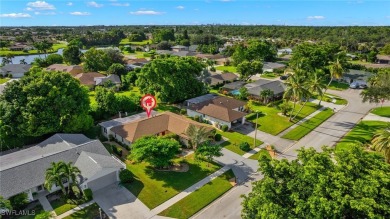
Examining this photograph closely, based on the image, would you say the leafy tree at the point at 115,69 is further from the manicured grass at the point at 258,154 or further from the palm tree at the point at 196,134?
the manicured grass at the point at 258,154

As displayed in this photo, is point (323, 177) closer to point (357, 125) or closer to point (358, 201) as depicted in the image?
point (358, 201)

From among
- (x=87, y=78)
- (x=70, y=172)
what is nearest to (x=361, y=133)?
(x=70, y=172)

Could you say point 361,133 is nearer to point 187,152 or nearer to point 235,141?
point 235,141

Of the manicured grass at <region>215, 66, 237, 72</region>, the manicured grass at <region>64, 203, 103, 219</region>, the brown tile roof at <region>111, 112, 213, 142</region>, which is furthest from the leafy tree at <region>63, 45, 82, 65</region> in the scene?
the manicured grass at <region>64, 203, 103, 219</region>

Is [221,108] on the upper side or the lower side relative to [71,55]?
lower

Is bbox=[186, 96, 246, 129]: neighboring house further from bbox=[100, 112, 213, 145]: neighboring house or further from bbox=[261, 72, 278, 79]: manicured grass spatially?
bbox=[261, 72, 278, 79]: manicured grass

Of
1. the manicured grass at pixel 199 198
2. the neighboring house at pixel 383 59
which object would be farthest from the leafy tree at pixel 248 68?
the neighboring house at pixel 383 59
